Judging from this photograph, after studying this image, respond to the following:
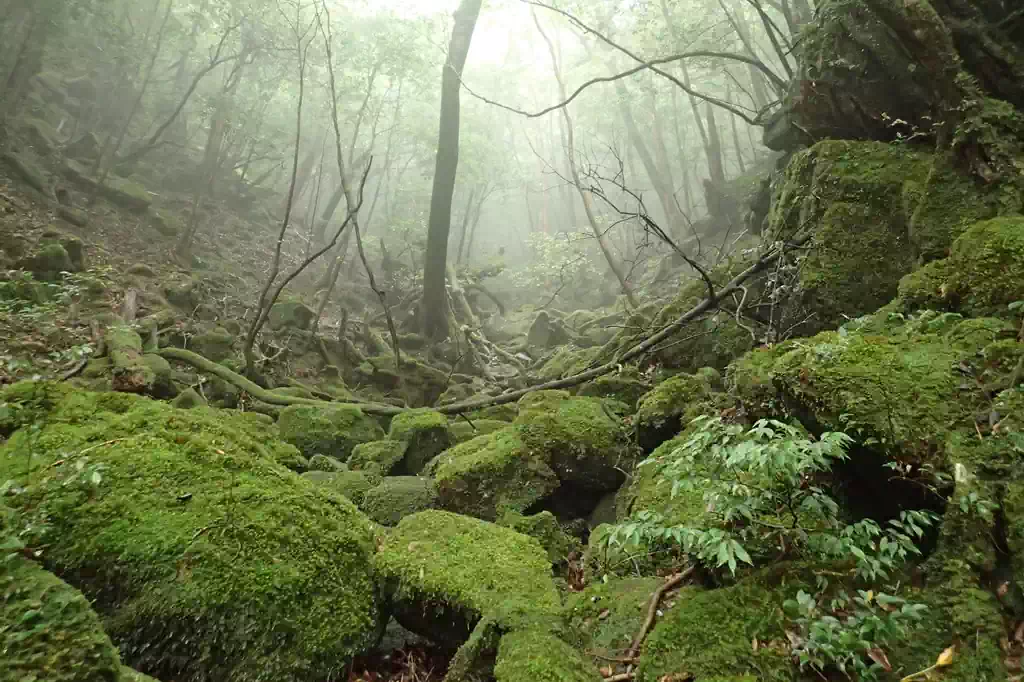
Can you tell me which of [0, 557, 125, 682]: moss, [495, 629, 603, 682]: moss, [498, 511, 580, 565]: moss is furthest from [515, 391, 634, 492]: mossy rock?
[0, 557, 125, 682]: moss

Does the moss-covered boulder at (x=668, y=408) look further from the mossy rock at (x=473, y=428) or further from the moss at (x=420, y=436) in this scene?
the moss at (x=420, y=436)

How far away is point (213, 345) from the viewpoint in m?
9.52

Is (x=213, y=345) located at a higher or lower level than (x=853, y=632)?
higher

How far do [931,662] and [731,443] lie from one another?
1.14 meters

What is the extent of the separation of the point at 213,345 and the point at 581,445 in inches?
283

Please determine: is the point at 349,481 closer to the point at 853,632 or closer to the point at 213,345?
the point at 853,632

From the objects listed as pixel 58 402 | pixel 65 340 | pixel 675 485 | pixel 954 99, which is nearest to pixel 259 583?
pixel 675 485

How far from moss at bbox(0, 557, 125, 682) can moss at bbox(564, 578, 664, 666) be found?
2014 millimetres

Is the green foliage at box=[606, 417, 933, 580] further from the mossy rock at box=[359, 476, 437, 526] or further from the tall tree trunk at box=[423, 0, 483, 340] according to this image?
the tall tree trunk at box=[423, 0, 483, 340]

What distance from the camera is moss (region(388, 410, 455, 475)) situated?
6434mm

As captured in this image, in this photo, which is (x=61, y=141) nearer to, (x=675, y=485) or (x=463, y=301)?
(x=463, y=301)

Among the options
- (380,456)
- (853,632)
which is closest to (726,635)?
(853,632)

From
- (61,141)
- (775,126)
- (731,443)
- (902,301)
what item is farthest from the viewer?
(61,141)

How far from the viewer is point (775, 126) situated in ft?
28.5
